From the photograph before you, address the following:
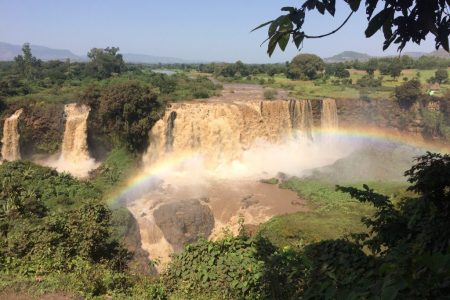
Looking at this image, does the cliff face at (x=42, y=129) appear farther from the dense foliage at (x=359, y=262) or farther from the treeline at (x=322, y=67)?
the treeline at (x=322, y=67)

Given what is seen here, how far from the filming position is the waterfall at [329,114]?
29.3 metres

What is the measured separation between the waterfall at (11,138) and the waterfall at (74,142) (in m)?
2.45

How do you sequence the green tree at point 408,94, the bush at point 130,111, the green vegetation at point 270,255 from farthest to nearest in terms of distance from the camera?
the green tree at point 408,94 → the bush at point 130,111 → the green vegetation at point 270,255

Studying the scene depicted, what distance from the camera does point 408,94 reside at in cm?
3219

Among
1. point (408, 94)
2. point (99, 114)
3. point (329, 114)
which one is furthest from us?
point (408, 94)

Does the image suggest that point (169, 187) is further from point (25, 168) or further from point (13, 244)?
point (13, 244)

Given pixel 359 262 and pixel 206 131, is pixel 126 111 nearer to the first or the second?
pixel 206 131

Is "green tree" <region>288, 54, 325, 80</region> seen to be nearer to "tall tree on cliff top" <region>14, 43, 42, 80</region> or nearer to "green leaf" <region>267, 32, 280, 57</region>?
A: "tall tree on cliff top" <region>14, 43, 42, 80</region>

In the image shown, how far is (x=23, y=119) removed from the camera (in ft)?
83.0

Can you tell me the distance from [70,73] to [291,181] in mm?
32417

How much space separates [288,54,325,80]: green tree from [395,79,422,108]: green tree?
1787 centimetres

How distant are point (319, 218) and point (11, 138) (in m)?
18.8

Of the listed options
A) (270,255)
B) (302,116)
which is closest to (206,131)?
(302,116)

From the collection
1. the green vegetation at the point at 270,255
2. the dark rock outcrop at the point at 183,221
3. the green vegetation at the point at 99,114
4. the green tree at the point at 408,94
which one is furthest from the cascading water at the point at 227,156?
the green tree at the point at 408,94
